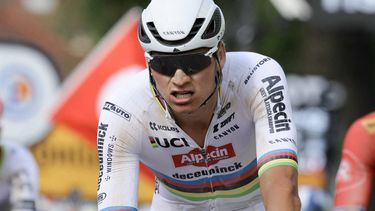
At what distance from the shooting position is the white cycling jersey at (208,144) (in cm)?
536

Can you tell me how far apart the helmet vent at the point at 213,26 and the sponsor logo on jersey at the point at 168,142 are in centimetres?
73

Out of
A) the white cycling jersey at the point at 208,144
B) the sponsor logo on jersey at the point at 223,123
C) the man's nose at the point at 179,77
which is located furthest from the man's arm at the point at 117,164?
the man's nose at the point at 179,77

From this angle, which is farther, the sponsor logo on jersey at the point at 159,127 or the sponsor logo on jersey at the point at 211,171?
the sponsor logo on jersey at the point at 211,171

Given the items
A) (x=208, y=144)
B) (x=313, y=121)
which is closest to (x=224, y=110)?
(x=208, y=144)

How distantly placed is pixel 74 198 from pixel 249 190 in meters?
6.28

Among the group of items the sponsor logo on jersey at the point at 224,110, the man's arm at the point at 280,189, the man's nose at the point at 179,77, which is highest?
the man's nose at the point at 179,77

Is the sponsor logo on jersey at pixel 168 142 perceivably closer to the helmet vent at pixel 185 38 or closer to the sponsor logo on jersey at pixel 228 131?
the sponsor logo on jersey at pixel 228 131

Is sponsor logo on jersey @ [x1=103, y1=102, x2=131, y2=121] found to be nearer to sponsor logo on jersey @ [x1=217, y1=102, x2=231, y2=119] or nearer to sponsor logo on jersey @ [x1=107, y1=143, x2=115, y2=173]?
sponsor logo on jersey @ [x1=107, y1=143, x2=115, y2=173]

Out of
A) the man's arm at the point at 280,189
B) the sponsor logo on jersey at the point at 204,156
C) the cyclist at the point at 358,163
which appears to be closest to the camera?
the man's arm at the point at 280,189

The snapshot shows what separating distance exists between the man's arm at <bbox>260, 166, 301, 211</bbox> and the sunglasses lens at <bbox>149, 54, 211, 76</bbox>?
0.58 metres

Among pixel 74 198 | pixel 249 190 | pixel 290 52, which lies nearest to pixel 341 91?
pixel 290 52

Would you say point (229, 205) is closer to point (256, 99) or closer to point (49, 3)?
point (256, 99)

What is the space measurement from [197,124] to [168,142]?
172mm

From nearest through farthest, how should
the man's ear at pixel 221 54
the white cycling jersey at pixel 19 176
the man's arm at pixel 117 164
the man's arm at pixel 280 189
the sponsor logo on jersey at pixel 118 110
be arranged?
the man's arm at pixel 280 189 < the man's ear at pixel 221 54 < the man's arm at pixel 117 164 < the sponsor logo on jersey at pixel 118 110 < the white cycling jersey at pixel 19 176
